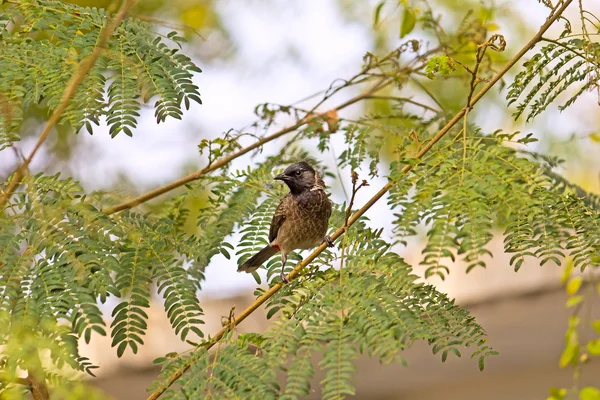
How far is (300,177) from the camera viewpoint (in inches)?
145

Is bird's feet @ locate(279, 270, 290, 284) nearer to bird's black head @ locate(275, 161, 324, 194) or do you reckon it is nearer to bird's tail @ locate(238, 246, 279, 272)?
bird's tail @ locate(238, 246, 279, 272)

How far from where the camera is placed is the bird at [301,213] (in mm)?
3600

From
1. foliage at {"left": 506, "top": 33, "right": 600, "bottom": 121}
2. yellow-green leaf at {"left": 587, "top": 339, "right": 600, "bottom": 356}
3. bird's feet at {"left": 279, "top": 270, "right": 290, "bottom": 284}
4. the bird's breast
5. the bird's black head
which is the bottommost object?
yellow-green leaf at {"left": 587, "top": 339, "right": 600, "bottom": 356}

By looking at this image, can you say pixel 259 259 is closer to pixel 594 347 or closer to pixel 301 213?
pixel 301 213

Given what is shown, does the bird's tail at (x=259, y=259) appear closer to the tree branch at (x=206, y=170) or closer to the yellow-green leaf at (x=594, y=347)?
the tree branch at (x=206, y=170)

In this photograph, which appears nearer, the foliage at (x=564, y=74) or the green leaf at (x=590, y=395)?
the green leaf at (x=590, y=395)

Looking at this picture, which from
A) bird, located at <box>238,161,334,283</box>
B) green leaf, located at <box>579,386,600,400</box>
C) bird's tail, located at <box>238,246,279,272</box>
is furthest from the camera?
bird, located at <box>238,161,334,283</box>

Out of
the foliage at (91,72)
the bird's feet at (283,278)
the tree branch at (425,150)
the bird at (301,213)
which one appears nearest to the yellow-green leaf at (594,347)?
the tree branch at (425,150)

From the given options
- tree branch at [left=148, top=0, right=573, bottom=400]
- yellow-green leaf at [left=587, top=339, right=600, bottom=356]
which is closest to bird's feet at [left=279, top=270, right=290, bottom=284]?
tree branch at [left=148, top=0, right=573, bottom=400]

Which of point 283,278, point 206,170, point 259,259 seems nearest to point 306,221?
point 259,259

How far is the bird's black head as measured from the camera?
11.8 ft

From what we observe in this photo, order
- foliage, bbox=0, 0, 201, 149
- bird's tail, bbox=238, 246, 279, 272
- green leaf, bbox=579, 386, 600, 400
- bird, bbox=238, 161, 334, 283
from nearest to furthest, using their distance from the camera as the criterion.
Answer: green leaf, bbox=579, 386, 600, 400 < foliage, bbox=0, 0, 201, 149 < bird's tail, bbox=238, 246, 279, 272 < bird, bbox=238, 161, 334, 283

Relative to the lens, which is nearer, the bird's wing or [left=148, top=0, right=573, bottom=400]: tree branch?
[left=148, top=0, right=573, bottom=400]: tree branch

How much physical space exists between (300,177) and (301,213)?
18cm
